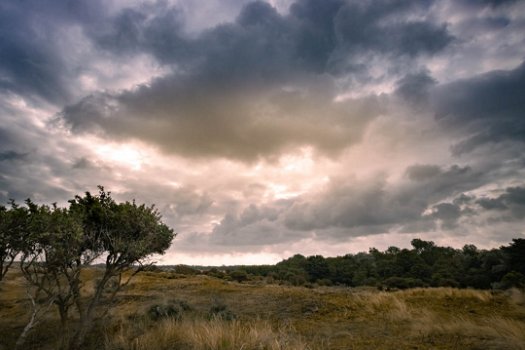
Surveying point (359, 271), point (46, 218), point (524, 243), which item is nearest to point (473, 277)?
point (524, 243)

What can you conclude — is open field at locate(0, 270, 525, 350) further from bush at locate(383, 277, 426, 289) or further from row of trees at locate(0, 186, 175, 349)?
bush at locate(383, 277, 426, 289)

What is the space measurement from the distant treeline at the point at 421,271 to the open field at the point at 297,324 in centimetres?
2407

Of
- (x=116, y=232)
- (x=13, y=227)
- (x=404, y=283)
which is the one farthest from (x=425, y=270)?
(x=13, y=227)

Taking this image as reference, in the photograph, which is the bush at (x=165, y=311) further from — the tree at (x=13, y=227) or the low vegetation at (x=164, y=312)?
the tree at (x=13, y=227)

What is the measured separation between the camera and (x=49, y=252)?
14.1 meters

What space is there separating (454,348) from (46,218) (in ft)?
48.5

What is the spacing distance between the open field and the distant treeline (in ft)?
79.0

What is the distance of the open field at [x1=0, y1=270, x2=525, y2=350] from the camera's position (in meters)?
8.80

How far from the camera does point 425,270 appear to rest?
182 feet

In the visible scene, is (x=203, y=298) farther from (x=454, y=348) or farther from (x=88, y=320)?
(x=454, y=348)

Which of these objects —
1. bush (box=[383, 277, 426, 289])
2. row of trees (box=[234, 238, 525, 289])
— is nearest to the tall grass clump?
row of trees (box=[234, 238, 525, 289])

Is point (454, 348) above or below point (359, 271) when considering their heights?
below

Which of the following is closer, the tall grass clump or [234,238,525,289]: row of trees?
the tall grass clump

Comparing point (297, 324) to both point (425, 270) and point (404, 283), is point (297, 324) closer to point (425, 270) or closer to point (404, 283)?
point (404, 283)
